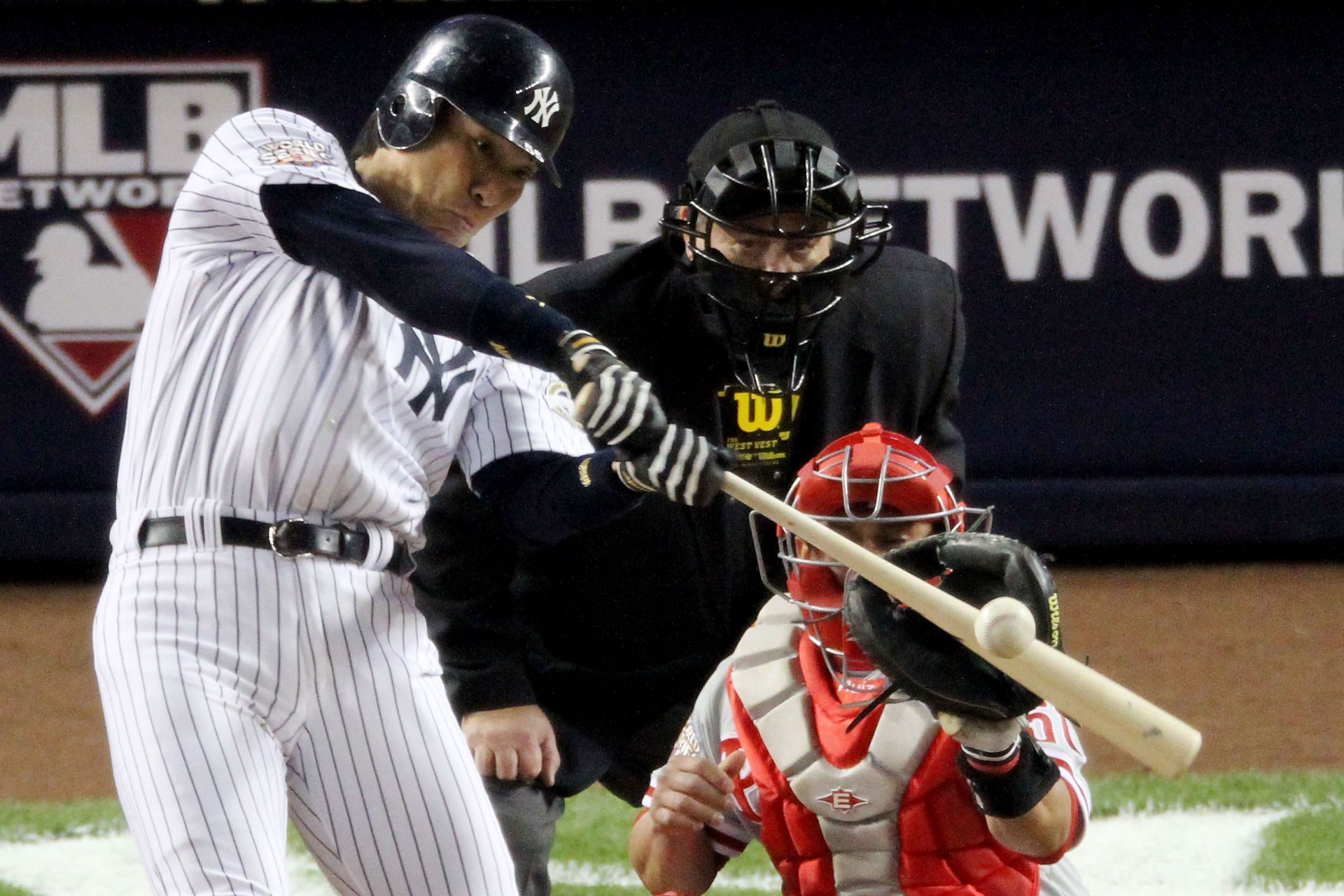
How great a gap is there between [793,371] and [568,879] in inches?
56.5

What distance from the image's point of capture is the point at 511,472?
2695 mm

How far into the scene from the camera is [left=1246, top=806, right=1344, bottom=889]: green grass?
3.99 metres

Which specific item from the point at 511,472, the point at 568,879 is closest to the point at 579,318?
the point at 511,472

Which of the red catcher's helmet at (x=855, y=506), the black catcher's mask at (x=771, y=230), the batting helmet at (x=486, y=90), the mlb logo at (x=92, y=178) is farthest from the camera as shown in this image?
the mlb logo at (x=92, y=178)

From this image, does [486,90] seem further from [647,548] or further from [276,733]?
[647,548]

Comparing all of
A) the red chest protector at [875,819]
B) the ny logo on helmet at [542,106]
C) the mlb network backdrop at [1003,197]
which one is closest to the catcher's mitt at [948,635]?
the red chest protector at [875,819]

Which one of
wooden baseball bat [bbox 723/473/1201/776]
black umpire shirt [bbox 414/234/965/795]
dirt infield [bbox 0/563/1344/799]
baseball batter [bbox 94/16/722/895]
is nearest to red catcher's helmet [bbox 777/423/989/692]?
baseball batter [bbox 94/16/722/895]

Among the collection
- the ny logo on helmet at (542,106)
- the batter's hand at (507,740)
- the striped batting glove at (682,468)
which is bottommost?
the batter's hand at (507,740)

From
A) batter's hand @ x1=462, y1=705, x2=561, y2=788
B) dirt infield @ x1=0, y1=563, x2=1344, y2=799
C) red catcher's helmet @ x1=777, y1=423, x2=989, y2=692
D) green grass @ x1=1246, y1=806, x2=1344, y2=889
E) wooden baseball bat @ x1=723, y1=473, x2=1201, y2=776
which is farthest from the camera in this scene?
dirt infield @ x1=0, y1=563, x2=1344, y2=799

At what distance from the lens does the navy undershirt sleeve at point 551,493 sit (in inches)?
101

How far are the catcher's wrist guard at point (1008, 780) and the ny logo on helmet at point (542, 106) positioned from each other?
95 cm

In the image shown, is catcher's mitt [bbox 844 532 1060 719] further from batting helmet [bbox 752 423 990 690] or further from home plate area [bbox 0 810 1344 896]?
home plate area [bbox 0 810 1344 896]

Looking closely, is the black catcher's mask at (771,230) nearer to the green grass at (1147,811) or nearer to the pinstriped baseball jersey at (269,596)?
→ the pinstriped baseball jersey at (269,596)

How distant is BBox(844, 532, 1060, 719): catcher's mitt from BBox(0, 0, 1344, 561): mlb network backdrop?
12.7 feet
